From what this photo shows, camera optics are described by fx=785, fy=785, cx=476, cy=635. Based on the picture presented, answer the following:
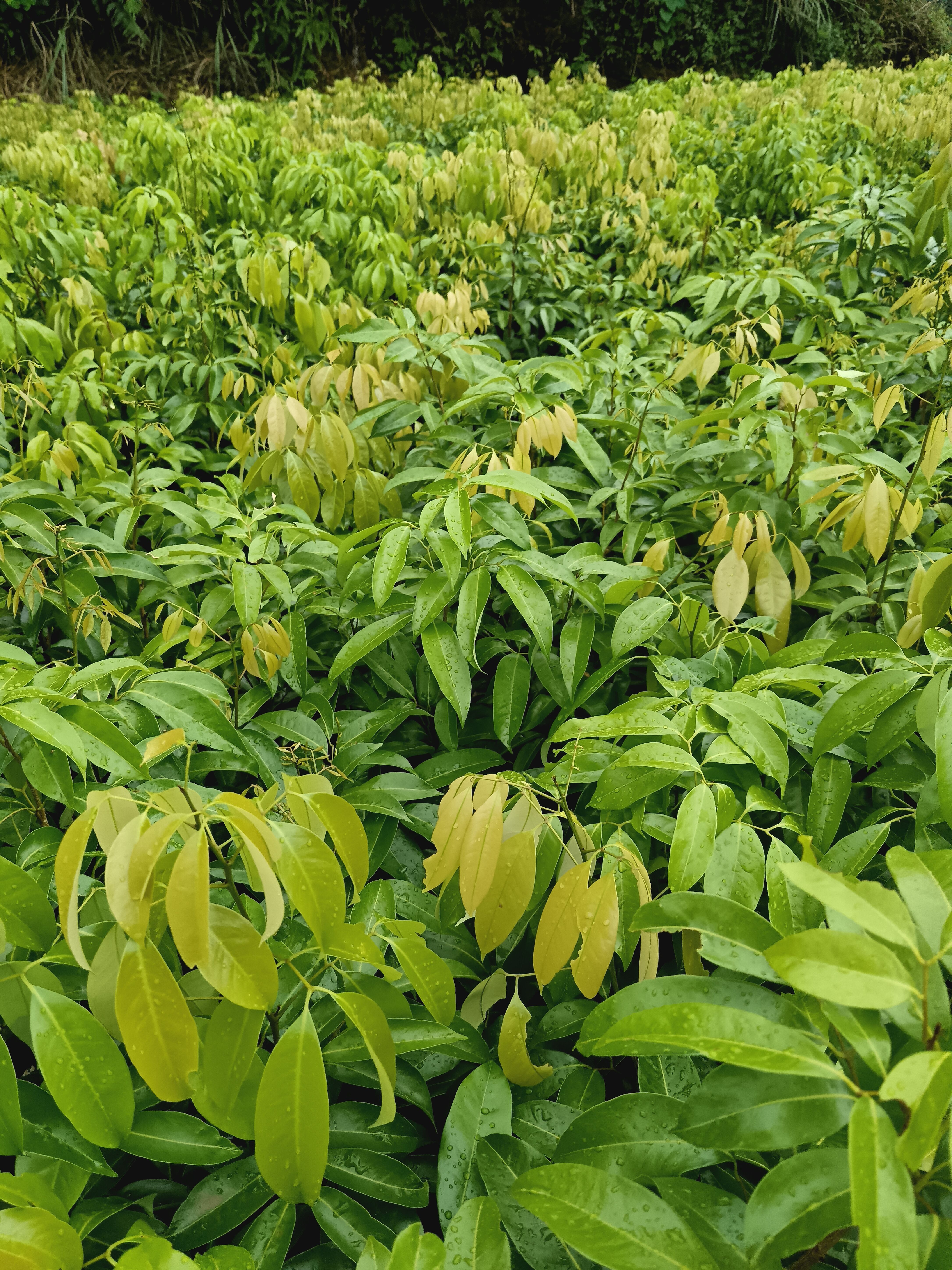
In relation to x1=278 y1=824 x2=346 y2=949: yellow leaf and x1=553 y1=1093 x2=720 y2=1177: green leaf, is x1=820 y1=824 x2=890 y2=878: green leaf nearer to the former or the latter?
x1=553 y1=1093 x2=720 y2=1177: green leaf

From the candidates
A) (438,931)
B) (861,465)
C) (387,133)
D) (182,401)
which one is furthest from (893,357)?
(387,133)

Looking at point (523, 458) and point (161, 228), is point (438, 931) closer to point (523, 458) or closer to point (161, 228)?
point (523, 458)

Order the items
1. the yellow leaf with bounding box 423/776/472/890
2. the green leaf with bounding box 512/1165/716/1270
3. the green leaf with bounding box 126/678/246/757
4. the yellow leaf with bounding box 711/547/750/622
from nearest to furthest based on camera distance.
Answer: the green leaf with bounding box 512/1165/716/1270 → the yellow leaf with bounding box 423/776/472/890 → the green leaf with bounding box 126/678/246/757 → the yellow leaf with bounding box 711/547/750/622

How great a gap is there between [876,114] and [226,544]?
5318 mm

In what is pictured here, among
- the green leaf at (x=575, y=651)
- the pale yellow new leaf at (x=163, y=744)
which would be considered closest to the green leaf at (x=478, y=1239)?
the pale yellow new leaf at (x=163, y=744)

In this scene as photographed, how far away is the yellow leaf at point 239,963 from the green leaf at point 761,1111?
1.00 feet

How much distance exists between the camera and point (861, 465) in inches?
52.8

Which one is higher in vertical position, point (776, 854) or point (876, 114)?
point (876, 114)

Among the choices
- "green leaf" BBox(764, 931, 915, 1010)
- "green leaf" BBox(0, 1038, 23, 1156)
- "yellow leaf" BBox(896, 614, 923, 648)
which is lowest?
"green leaf" BBox(0, 1038, 23, 1156)

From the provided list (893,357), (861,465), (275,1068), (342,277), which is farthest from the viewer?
(342,277)

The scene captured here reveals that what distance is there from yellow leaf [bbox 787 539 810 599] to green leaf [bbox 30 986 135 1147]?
120 centimetres

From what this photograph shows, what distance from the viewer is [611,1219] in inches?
21.7

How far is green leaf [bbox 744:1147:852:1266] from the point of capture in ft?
1.57

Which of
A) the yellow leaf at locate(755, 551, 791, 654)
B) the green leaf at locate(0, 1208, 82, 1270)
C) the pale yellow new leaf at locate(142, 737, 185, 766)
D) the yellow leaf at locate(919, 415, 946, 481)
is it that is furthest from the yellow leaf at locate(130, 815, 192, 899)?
the yellow leaf at locate(919, 415, 946, 481)
